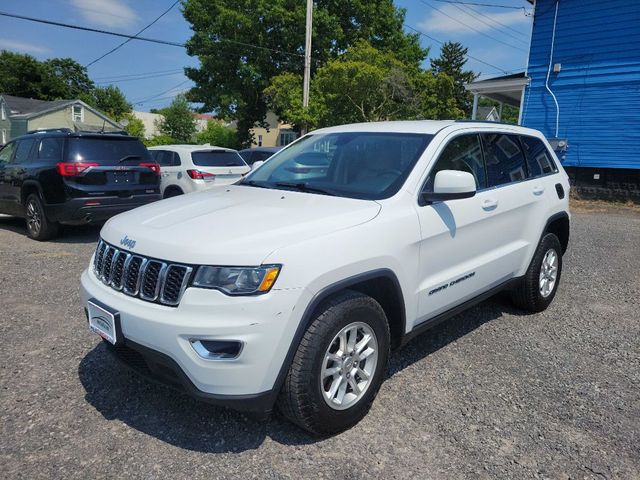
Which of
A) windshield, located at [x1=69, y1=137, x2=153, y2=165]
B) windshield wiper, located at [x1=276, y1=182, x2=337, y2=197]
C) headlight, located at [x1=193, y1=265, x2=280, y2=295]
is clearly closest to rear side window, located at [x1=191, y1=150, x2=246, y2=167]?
windshield, located at [x1=69, y1=137, x2=153, y2=165]

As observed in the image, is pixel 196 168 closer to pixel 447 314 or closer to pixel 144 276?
pixel 447 314

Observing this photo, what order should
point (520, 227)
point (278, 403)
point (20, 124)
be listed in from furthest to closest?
point (20, 124) < point (520, 227) < point (278, 403)

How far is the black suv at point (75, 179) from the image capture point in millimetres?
7137

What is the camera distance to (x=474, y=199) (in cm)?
353

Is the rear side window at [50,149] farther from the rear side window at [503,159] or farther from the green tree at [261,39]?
the green tree at [261,39]

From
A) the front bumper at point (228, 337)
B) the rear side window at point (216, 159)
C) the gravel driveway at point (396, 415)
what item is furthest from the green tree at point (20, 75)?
the front bumper at point (228, 337)

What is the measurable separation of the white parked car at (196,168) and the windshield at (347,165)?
592cm

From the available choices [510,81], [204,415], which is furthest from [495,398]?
[510,81]

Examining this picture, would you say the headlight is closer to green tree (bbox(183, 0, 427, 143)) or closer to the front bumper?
the front bumper

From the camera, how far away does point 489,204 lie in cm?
367

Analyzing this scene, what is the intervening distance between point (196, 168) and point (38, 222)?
3.11m

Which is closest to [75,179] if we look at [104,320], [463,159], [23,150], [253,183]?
[23,150]

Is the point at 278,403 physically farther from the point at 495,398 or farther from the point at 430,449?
the point at 495,398

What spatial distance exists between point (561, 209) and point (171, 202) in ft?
11.9
